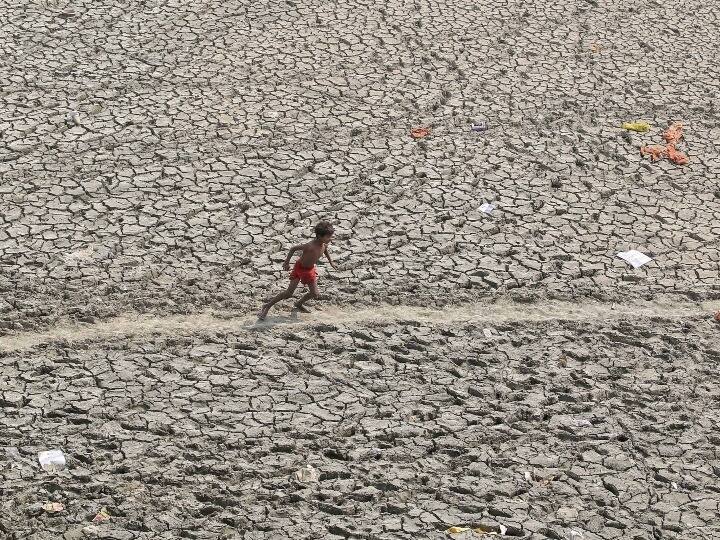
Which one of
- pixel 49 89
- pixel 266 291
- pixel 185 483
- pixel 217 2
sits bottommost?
pixel 185 483

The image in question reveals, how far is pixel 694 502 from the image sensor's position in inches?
256

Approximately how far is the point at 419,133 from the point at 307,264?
8.50ft

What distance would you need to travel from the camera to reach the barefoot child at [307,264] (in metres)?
7.55

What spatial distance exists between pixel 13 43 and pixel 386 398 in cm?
597

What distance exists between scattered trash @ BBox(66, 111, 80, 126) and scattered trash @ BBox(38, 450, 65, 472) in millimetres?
3958

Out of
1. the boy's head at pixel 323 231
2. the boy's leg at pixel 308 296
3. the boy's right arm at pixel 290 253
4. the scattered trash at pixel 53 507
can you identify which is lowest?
the scattered trash at pixel 53 507

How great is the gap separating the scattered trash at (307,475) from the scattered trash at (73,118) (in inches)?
176

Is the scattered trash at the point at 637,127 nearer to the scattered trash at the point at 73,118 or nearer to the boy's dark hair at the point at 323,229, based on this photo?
the boy's dark hair at the point at 323,229

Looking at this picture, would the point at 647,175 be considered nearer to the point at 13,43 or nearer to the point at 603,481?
the point at 603,481

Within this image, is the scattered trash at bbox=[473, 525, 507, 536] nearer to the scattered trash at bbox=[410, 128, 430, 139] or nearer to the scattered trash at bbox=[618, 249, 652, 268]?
the scattered trash at bbox=[618, 249, 652, 268]

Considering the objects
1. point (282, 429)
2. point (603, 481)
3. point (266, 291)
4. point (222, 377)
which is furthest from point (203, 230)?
point (603, 481)

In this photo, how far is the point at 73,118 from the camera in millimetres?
9766

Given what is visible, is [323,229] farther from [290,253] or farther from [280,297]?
[280,297]

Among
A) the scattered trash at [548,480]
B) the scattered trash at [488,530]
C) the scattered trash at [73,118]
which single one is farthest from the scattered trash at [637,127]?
the scattered trash at [488,530]
